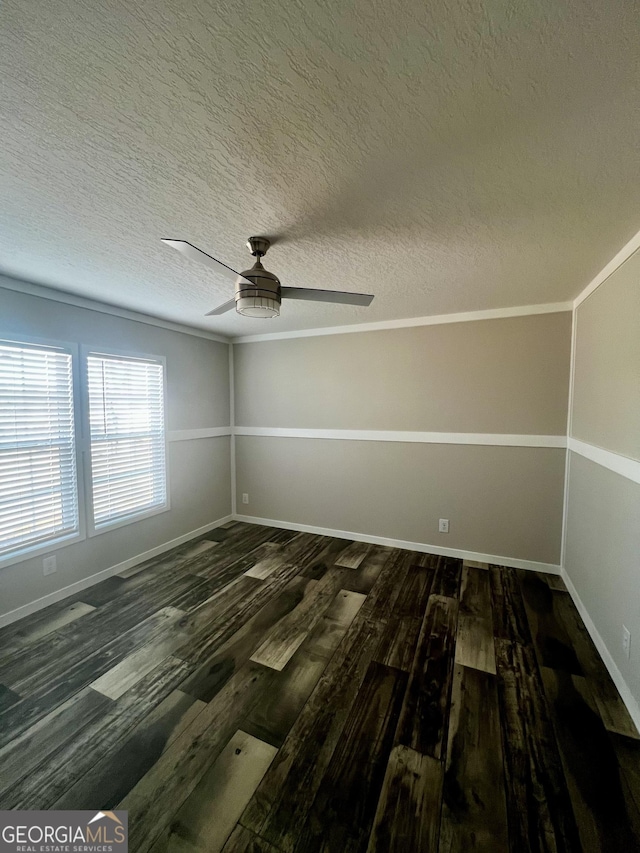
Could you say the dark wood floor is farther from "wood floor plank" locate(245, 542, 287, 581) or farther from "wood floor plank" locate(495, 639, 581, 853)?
"wood floor plank" locate(245, 542, 287, 581)

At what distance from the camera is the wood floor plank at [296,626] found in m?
1.91

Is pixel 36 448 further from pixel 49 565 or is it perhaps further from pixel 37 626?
pixel 37 626

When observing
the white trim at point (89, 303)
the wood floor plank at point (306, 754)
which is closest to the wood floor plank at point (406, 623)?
the wood floor plank at point (306, 754)

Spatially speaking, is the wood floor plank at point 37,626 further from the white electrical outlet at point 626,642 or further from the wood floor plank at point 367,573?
the white electrical outlet at point 626,642

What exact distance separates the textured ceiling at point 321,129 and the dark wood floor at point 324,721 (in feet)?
7.70

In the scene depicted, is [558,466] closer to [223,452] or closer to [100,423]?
[223,452]

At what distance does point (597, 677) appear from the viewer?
1754 mm

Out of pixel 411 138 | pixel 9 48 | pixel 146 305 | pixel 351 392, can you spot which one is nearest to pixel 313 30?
pixel 411 138

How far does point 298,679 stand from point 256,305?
6.60 ft

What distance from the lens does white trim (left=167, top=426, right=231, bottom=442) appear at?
11.4 feet

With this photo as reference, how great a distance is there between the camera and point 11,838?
1104mm

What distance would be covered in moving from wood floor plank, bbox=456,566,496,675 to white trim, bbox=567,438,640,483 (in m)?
1.28

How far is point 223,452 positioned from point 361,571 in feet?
7.45

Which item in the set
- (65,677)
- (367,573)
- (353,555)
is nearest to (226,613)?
(65,677)
